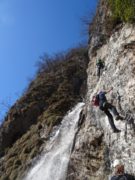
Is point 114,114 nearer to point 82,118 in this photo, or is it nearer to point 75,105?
point 82,118

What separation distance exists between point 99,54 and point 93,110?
5.32 meters

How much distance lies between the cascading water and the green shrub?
6481mm

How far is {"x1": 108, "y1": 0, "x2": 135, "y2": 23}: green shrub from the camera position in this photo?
21.4m

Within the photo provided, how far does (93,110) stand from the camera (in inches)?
841

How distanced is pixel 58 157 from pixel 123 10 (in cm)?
840

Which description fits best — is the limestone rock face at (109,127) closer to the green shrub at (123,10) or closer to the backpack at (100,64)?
the backpack at (100,64)

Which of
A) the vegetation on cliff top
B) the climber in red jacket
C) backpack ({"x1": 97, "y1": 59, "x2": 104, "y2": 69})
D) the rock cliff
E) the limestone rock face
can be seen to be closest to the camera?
the limestone rock face

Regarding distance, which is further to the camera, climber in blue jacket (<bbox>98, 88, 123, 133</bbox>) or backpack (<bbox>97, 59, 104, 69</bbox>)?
backpack (<bbox>97, 59, 104, 69</bbox>)

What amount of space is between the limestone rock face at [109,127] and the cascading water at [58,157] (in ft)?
3.87

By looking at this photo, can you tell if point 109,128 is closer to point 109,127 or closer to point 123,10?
point 109,127

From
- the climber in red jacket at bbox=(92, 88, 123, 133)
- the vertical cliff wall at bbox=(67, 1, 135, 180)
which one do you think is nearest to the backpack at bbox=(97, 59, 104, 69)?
the vertical cliff wall at bbox=(67, 1, 135, 180)

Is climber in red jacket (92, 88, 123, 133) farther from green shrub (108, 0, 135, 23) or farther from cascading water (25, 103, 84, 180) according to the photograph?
green shrub (108, 0, 135, 23)

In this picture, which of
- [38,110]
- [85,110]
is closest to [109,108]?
[85,110]

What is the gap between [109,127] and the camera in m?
18.8
